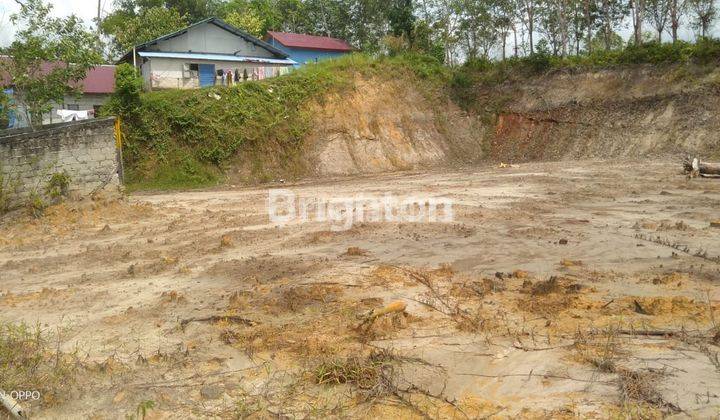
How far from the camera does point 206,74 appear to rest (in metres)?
29.9

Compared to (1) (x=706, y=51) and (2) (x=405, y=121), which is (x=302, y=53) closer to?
(2) (x=405, y=121)

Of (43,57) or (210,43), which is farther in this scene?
(210,43)

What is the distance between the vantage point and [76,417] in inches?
150

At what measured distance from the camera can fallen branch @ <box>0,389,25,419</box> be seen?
3.62 m

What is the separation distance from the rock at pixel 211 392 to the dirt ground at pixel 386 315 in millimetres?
16

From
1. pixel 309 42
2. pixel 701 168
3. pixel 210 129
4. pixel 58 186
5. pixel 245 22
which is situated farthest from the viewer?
pixel 309 42

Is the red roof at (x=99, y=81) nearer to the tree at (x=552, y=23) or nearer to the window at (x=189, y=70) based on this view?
the window at (x=189, y=70)

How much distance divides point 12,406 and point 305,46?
4250 centimetres

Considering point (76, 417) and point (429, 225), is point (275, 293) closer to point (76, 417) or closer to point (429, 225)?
point (76, 417)

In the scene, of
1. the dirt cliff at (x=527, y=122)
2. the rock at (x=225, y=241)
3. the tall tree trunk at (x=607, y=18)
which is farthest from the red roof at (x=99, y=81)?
the tall tree trunk at (x=607, y=18)

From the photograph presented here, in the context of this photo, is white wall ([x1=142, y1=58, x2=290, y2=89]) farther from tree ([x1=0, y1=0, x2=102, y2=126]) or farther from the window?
tree ([x1=0, y1=0, x2=102, y2=126])

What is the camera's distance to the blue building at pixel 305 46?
143 feet

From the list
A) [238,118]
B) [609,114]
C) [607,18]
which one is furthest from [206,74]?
[607,18]

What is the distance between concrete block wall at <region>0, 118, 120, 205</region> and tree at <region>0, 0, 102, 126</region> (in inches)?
183
